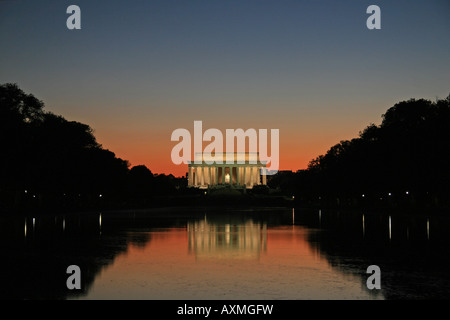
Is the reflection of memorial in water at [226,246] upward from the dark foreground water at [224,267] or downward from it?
downward

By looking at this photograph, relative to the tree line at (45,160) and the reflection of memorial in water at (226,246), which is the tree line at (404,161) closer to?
the tree line at (45,160)

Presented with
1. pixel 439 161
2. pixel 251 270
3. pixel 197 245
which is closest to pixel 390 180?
pixel 439 161

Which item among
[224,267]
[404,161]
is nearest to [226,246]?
[224,267]

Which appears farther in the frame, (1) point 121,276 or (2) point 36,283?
(1) point 121,276

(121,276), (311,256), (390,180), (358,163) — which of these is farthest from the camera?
(358,163)

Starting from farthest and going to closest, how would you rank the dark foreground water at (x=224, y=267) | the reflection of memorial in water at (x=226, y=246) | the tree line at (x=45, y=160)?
the tree line at (x=45, y=160)
the reflection of memorial in water at (x=226, y=246)
the dark foreground water at (x=224, y=267)

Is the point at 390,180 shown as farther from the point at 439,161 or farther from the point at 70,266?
the point at 70,266

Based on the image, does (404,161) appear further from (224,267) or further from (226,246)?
(224,267)

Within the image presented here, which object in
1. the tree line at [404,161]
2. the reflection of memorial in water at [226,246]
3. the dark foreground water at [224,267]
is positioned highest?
the tree line at [404,161]

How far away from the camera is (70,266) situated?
17953mm

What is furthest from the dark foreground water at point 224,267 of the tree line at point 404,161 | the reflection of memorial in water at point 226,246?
the tree line at point 404,161

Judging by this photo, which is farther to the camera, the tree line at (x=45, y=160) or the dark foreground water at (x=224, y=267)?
the tree line at (x=45, y=160)

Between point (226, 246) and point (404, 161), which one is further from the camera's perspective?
point (404, 161)

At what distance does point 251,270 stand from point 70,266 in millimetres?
5590
